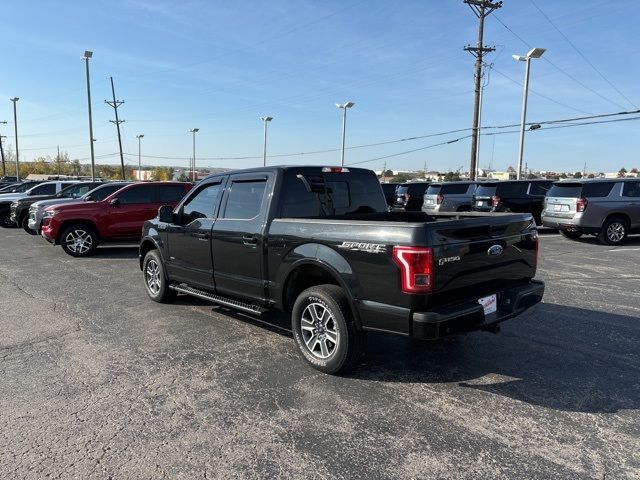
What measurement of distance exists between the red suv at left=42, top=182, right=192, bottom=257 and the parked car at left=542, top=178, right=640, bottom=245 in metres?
10.4

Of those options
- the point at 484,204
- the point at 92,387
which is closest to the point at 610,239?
the point at 484,204

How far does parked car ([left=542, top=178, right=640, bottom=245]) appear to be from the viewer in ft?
42.4

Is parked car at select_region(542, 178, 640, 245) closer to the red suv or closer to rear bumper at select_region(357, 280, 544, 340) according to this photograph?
rear bumper at select_region(357, 280, 544, 340)

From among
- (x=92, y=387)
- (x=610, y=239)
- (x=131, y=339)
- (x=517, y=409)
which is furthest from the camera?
(x=610, y=239)

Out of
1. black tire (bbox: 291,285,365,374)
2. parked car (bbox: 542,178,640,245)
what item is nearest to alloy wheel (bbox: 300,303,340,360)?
black tire (bbox: 291,285,365,374)

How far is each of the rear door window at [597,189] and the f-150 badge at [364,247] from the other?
37.4ft

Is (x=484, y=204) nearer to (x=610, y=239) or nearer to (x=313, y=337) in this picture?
(x=610, y=239)

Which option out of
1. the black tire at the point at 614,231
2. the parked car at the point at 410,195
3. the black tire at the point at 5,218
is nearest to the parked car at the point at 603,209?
the black tire at the point at 614,231

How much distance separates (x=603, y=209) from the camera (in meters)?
12.9

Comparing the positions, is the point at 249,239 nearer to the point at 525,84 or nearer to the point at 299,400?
the point at 299,400

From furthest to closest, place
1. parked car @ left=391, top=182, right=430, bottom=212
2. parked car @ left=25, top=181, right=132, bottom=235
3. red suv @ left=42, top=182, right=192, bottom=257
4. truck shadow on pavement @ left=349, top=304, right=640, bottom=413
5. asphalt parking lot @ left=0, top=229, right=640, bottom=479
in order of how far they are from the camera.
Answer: parked car @ left=391, top=182, right=430, bottom=212
parked car @ left=25, top=181, right=132, bottom=235
red suv @ left=42, top=182, right=192, bottom=257
truck shadow on pavement @ left=349, top=304, right=640, bottom=413
asphalt parking lot @ left=0, top=229, right=640, bottom=479

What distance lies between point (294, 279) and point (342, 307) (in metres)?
0.73

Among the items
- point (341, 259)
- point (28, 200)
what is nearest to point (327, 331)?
point (341, 259)

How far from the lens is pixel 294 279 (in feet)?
15.3
